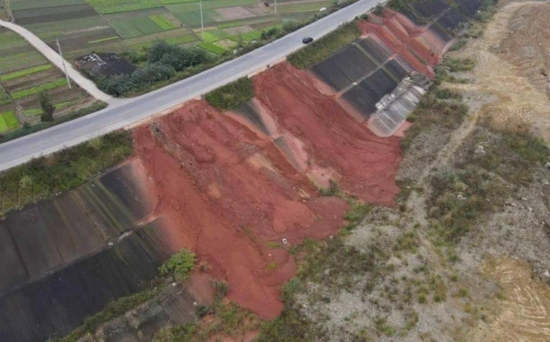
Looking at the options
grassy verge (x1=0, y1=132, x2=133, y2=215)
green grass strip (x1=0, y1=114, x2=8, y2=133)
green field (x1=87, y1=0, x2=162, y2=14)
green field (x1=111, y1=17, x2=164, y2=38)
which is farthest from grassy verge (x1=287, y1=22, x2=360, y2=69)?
green field (x1=87, y1=0, x2=162, y2=14)

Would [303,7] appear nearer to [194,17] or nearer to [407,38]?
[194,17]

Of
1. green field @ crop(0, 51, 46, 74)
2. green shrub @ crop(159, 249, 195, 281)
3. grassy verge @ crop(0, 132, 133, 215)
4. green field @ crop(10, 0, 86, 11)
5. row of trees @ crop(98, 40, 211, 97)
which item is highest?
green field @ crop(10, 0, 86, 11)

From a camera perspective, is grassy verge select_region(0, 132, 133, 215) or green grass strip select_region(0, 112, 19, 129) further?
green grass strip select_region(0, 112, 19, 129)

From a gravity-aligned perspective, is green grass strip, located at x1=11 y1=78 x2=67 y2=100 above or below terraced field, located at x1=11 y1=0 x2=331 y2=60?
below

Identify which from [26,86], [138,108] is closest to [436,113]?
[138,108]

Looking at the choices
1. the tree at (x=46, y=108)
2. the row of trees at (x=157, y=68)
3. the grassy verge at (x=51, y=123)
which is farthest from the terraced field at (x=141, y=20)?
the tree at (x=46, y=108)

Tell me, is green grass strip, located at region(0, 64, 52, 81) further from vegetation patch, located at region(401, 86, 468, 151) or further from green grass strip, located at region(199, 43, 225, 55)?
vegetation patch, located at region(401, 86, 468, 151)
